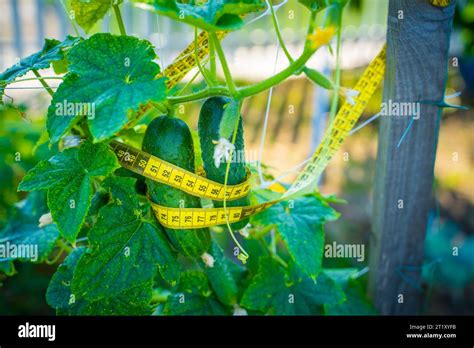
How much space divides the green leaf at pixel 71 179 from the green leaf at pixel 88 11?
404 mm

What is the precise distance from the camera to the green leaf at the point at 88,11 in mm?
1489

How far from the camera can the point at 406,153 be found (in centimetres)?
169

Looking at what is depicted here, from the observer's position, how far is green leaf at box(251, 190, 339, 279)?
154 centimetres

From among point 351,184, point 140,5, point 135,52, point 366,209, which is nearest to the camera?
point 140,5


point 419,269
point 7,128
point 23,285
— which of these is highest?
point 7,128

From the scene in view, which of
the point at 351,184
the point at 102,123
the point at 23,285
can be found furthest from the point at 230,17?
the point at 351,184

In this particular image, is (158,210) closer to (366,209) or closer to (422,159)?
(422,159)

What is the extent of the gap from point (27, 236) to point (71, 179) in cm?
53

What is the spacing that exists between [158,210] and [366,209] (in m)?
2.53

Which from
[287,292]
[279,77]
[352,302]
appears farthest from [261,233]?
[279,77]

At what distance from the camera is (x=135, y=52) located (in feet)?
4.05

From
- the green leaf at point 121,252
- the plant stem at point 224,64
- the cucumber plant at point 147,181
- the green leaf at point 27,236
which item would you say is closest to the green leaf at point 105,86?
the cucumber plant at point 147,181

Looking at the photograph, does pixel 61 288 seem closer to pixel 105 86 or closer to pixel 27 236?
pixel 27 236

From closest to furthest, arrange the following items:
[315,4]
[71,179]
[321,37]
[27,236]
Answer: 1. [321,37]
2. [315,4]
3. [71,179]
4. [27,236]
